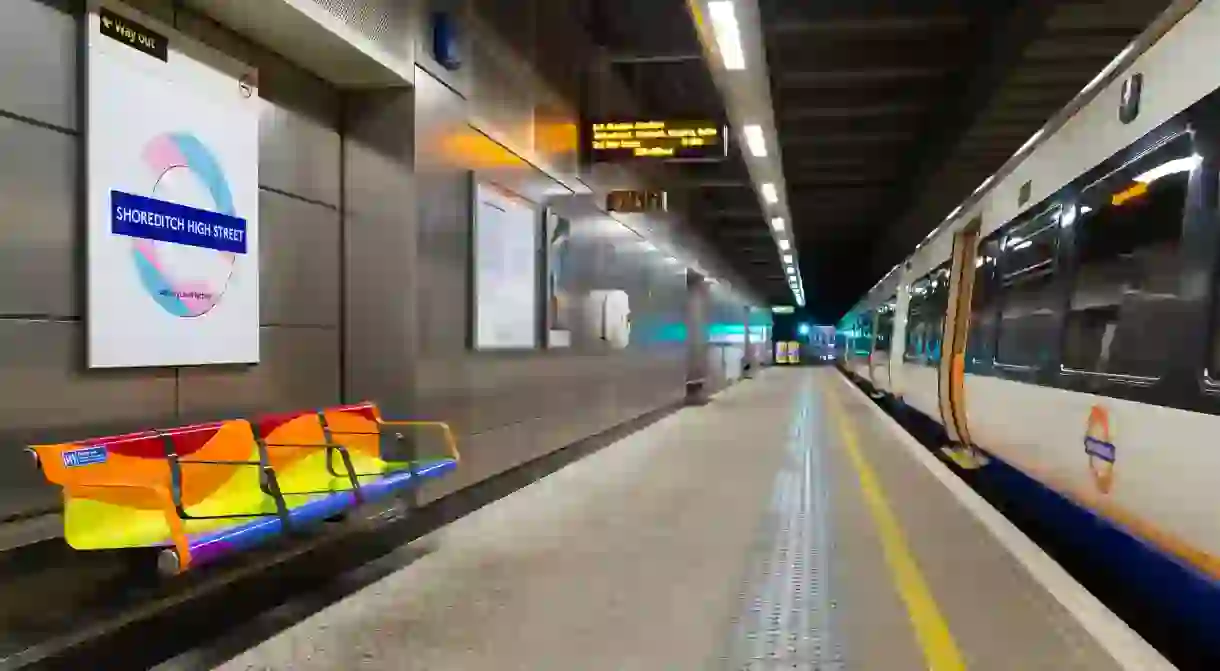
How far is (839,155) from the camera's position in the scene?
63.7 ft

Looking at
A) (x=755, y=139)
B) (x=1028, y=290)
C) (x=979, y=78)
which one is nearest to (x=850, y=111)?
(x=755, y=139)

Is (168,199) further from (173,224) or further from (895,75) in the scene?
(895,75)

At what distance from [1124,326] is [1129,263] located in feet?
0.99

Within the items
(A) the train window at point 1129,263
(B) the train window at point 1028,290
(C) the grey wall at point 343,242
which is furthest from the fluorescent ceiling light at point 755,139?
(A) the train window at point 1129,263

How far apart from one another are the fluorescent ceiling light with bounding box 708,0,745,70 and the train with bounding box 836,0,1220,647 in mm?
2711

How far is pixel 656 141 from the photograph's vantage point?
11398mm

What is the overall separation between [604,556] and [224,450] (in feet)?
7.45

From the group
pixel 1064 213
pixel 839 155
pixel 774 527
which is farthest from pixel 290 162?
pixel 839 155

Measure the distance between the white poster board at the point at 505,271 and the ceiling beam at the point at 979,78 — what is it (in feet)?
18.6

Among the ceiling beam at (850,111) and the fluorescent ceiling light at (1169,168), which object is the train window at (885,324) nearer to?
the ceiling beam at (850,111)

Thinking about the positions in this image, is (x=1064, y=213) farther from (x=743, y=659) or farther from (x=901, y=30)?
(x=901, y=30)

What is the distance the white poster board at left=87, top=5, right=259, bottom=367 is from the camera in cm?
458

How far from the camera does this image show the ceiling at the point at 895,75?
36.4 feet

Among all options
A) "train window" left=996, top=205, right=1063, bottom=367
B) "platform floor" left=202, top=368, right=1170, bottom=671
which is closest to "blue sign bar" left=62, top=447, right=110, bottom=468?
"platform floor" left=202, top=368, right=1170, bottom=671
